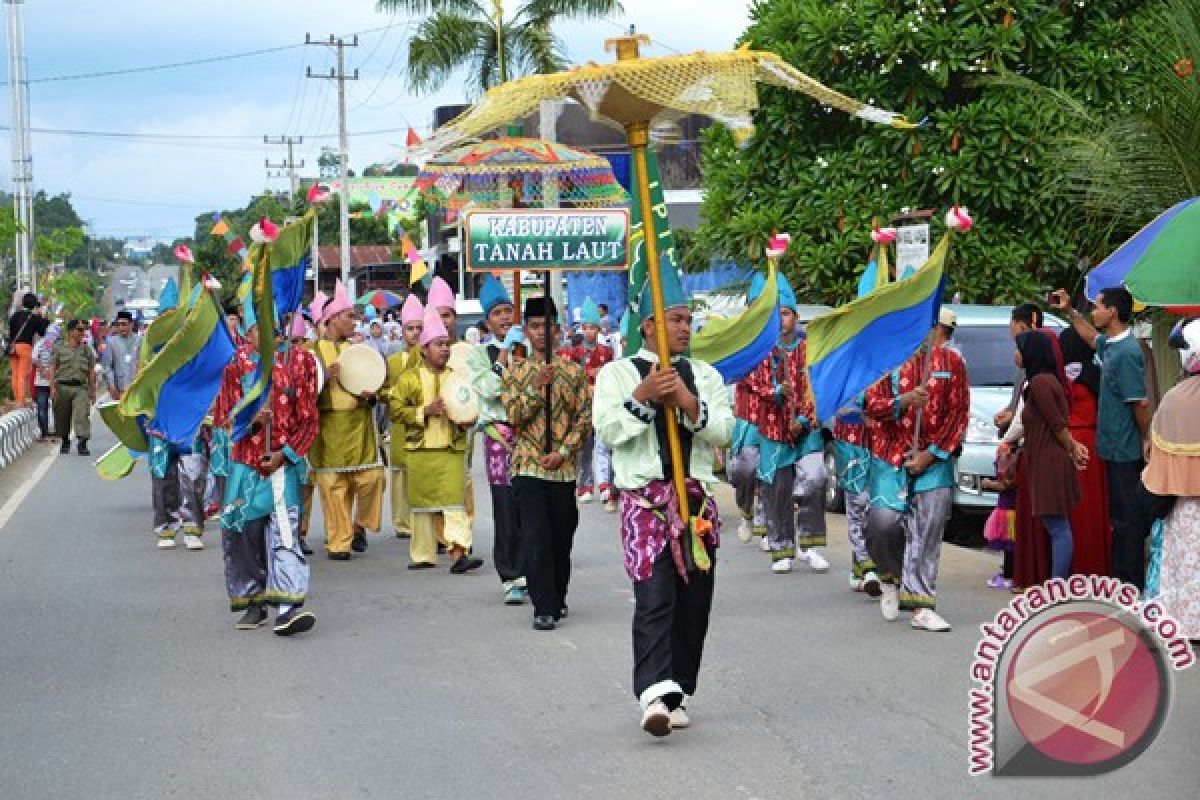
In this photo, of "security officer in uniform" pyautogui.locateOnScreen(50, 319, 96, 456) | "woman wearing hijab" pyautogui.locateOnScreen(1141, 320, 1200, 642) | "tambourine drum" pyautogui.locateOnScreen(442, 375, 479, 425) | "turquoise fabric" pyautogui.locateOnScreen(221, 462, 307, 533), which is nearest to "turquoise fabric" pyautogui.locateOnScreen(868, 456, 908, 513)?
"woman wearing hijab" pyautogui.locateOnScreen(1141, 320, 1200, 642)

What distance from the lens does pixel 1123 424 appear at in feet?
34.6

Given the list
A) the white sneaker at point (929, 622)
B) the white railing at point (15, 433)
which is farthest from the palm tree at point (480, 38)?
the white sneaker at point (929, 622)

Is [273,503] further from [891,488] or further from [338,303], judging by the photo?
[891,488]

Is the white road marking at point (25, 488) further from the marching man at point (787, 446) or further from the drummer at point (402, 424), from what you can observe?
the marching man at point (787, 446)

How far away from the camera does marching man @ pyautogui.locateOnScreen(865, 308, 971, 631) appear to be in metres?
10.3

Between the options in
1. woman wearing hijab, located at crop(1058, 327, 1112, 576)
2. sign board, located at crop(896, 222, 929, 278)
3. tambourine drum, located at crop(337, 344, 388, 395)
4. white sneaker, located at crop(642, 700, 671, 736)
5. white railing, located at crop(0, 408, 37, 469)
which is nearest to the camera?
white sneaker, located at crop(642, 700, 671, 736)

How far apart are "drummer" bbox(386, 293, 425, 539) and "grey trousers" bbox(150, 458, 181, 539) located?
1.84 meters

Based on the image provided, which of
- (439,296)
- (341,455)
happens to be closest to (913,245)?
(439,296)

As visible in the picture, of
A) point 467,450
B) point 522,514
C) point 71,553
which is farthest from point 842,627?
point 71,553

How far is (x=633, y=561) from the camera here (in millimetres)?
7680

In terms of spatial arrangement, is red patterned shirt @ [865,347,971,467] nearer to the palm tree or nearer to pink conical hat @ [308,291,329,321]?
pink conical hat @ [308,291,329,321]

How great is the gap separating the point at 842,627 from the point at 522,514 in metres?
1.99

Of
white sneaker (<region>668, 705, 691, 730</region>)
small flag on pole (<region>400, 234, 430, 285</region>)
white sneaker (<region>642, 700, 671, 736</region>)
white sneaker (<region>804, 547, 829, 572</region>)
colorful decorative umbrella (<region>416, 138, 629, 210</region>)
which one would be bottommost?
white sneaker (<region>804, 547, 829, 572</region>)

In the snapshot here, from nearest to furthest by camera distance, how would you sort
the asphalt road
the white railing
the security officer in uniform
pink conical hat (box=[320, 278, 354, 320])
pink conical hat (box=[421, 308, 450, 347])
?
the asphalt road, pink conical hat (box=[320, 278, 354, 320]), pink conical hat (box=[421, 308, 450, 347]), the white railing, the security officer in uniform
